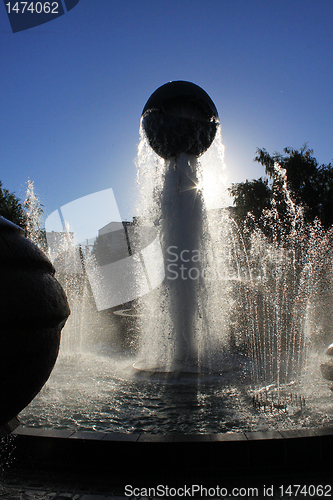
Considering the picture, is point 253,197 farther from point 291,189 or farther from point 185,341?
point 185,341

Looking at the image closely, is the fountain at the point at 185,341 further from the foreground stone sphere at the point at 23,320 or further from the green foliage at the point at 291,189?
the green foliage at the point at 291,189

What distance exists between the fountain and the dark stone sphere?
0.08 ft

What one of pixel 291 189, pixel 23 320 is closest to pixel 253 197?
pixel 291 189

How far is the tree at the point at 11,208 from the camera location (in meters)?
24.7

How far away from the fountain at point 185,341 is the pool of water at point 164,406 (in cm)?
2

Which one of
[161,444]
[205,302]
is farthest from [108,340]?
[161,444]

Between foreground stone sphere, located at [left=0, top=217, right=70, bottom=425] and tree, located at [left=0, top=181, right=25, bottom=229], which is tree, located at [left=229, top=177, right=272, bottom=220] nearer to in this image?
tree, located at [left=0, top=181, right=25, bottom=229]

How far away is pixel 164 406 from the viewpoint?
439 centimetres

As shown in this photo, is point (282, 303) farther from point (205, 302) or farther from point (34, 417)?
point (34, 417)

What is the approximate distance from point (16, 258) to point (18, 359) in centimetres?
67

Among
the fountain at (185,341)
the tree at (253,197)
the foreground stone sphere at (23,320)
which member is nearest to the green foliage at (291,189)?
the tree at (253,197)

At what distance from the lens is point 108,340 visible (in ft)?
32.1

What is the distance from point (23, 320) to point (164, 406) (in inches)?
116

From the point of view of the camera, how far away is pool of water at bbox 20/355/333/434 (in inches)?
146
